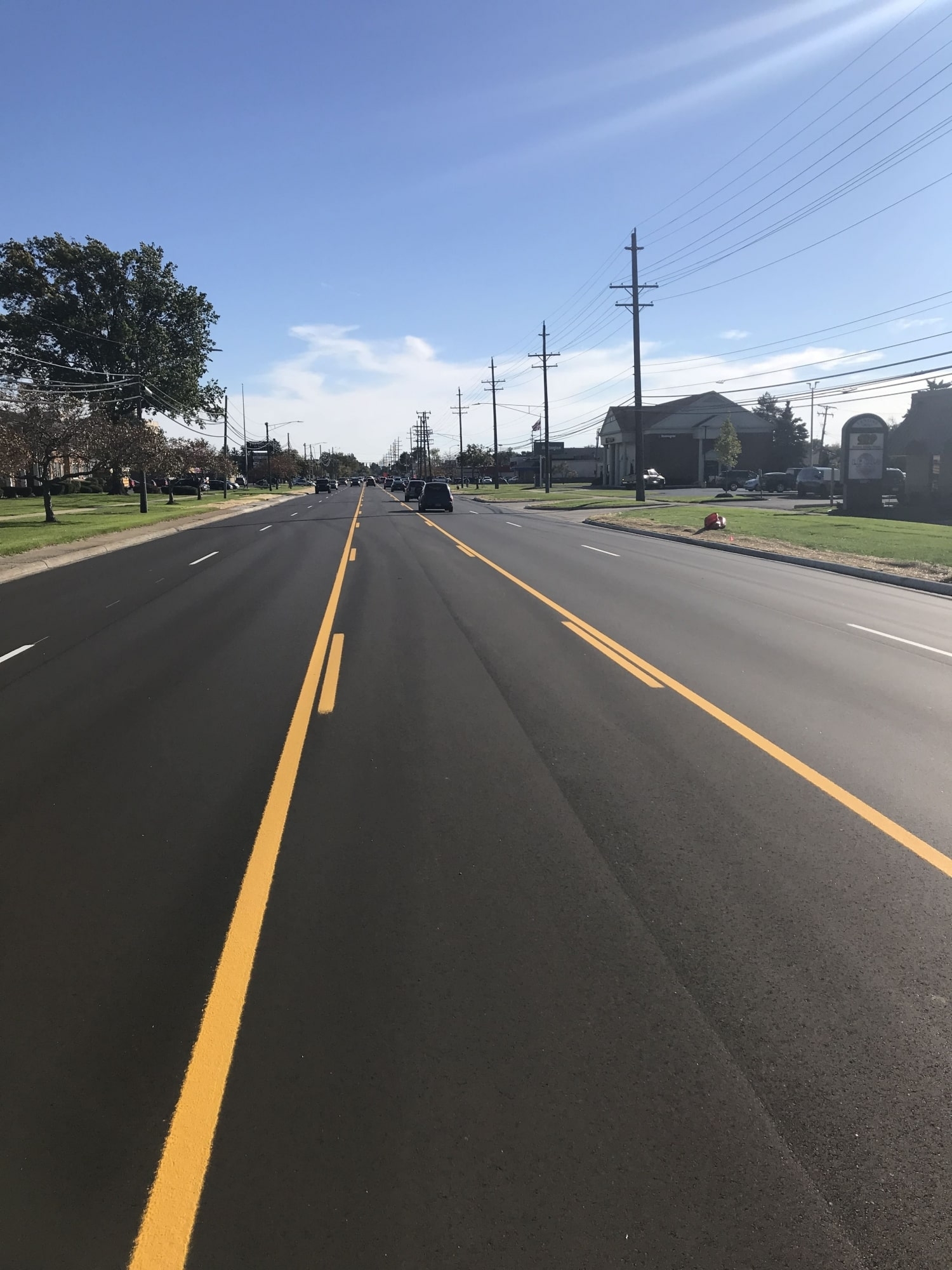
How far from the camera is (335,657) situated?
1080cm

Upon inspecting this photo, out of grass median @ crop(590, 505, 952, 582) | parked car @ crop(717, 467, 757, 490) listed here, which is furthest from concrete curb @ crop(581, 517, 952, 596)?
parked car @ crop(717, 467, 757, 490)

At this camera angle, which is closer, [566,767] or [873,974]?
[873,974]

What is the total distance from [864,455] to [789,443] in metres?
81.7

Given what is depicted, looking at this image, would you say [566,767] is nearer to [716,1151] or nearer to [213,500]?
[716,1151]

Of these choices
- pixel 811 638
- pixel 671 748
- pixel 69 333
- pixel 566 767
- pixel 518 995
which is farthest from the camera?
pixel 69 333

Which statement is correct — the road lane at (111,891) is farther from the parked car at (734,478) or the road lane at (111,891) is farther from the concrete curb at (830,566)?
the parked car at (734,478)

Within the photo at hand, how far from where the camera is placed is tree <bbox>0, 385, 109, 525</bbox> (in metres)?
35.3

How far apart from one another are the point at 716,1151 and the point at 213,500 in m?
73.0

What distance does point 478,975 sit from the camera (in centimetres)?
393

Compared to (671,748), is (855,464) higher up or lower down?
higher up

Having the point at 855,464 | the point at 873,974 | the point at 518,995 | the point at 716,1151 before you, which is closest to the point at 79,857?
the point at 518,995

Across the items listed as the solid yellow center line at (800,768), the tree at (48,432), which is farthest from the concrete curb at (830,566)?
the tree at (48,432)

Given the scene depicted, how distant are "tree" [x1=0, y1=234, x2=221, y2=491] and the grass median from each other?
42.8 meters

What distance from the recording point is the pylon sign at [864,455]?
129 ft
